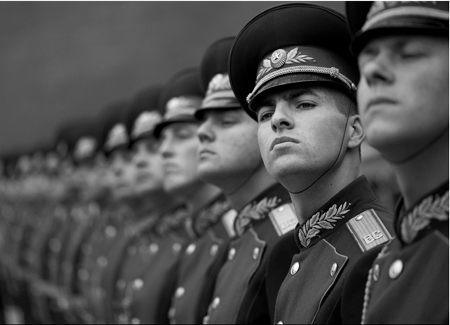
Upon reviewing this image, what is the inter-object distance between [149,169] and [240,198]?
1860 millimetres

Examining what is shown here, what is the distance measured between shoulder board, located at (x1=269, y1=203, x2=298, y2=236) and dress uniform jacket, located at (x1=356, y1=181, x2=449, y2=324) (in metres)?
1.21

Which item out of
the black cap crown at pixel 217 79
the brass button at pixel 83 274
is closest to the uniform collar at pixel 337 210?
the black cap crown at pixel 217 79

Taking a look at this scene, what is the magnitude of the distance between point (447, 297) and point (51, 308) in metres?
7.40

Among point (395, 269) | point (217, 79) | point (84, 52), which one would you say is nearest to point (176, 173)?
point (217, 79)

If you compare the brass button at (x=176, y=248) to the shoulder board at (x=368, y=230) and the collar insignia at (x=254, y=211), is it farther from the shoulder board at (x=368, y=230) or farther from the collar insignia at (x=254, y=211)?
the shoulder board at (x=368, y=230)

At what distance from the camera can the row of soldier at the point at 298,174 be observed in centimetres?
182

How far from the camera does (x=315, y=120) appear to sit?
2.53 m

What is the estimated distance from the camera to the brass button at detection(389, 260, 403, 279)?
186 cm

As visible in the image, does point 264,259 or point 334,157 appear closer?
point 334,157

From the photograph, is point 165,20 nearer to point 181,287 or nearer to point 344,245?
point 181,287

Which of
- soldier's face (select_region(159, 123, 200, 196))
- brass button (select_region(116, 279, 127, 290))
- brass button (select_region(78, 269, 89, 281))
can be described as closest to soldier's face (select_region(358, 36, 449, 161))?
soldier's face (select_region(159, 123, 200, 196))

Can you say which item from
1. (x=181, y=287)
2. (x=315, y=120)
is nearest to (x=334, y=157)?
(x=315, y=120)

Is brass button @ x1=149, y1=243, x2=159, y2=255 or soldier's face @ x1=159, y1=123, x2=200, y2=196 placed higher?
soldier's face @ x1=159, y1=123, x2=200, y2=196

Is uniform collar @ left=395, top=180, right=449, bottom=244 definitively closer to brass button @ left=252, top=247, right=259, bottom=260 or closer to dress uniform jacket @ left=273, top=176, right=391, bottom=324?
dress uniform jacket @ left=273, top=176, right=391, bottom=324
